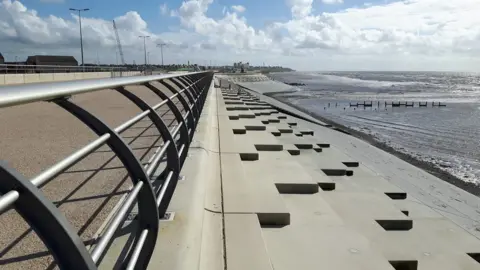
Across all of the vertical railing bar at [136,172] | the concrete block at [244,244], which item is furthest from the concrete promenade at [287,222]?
the vertical railing bar at [136,172]

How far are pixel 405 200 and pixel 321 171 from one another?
67.3 inches

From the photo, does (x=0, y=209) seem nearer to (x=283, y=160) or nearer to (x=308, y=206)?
(x=308, y=206)

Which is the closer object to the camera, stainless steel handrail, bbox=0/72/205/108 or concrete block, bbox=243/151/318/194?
stainless steel handrail, bbox=0/72/205/108

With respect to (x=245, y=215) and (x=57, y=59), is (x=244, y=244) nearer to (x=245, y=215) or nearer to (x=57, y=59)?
(x=245, y=215)

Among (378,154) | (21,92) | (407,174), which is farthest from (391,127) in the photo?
(21,92)

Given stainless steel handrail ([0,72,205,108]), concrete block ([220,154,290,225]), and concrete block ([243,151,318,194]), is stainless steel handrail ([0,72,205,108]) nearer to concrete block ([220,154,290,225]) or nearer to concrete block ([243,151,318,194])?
concrete block ([220,154,290,225])

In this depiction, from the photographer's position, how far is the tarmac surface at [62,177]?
3.31 metres

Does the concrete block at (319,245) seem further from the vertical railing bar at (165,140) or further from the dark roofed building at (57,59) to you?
the dark roofed building at (57,59)

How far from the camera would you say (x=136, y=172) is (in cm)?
254

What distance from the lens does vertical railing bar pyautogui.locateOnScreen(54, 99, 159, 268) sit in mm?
2080

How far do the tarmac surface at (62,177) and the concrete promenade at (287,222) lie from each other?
32.1 inches

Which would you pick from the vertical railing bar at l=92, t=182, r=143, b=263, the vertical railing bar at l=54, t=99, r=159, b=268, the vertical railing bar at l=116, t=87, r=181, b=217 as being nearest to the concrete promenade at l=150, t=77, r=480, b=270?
the vertical railing bar at l=116, t=87, r=181, b=217

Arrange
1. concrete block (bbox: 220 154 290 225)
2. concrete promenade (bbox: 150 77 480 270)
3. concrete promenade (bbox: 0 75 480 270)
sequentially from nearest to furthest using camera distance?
concrete promenade (bbox: 0 75 480 270) → concrete promenade (bbox: 150 77 480 270) → concrete block (bbox: 220 154 290 225)

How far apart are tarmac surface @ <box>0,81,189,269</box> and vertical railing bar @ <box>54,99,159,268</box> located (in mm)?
458
